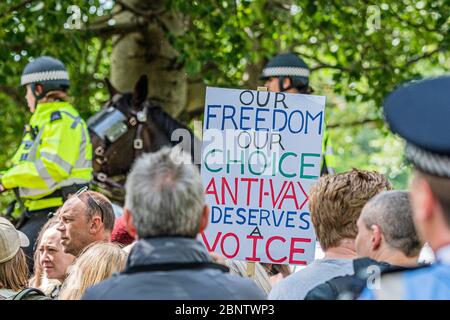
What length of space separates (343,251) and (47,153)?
12.2 ft

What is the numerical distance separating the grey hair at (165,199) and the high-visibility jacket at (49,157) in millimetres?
4460

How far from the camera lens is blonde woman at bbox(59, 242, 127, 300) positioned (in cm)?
411

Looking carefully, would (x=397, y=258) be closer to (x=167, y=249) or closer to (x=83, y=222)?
(x=167, y=249)

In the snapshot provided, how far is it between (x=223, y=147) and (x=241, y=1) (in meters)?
5.09

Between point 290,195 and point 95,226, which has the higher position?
point 290,195

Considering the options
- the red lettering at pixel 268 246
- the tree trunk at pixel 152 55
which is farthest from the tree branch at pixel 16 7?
the red lettering at pixel 268 246

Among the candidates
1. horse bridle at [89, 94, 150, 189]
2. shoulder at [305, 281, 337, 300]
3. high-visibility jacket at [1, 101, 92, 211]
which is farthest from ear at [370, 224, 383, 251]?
horse bridle at [89, 94, 150, 189]

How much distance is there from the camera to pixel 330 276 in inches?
161

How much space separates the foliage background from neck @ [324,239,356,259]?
21.1 feet

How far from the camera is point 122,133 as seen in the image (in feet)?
31.7

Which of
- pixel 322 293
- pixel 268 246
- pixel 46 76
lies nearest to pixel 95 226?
pixel 268 246

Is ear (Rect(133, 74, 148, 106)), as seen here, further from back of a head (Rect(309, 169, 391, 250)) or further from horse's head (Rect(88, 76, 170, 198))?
back of a head (Rect(309, 169, 391, 250))
